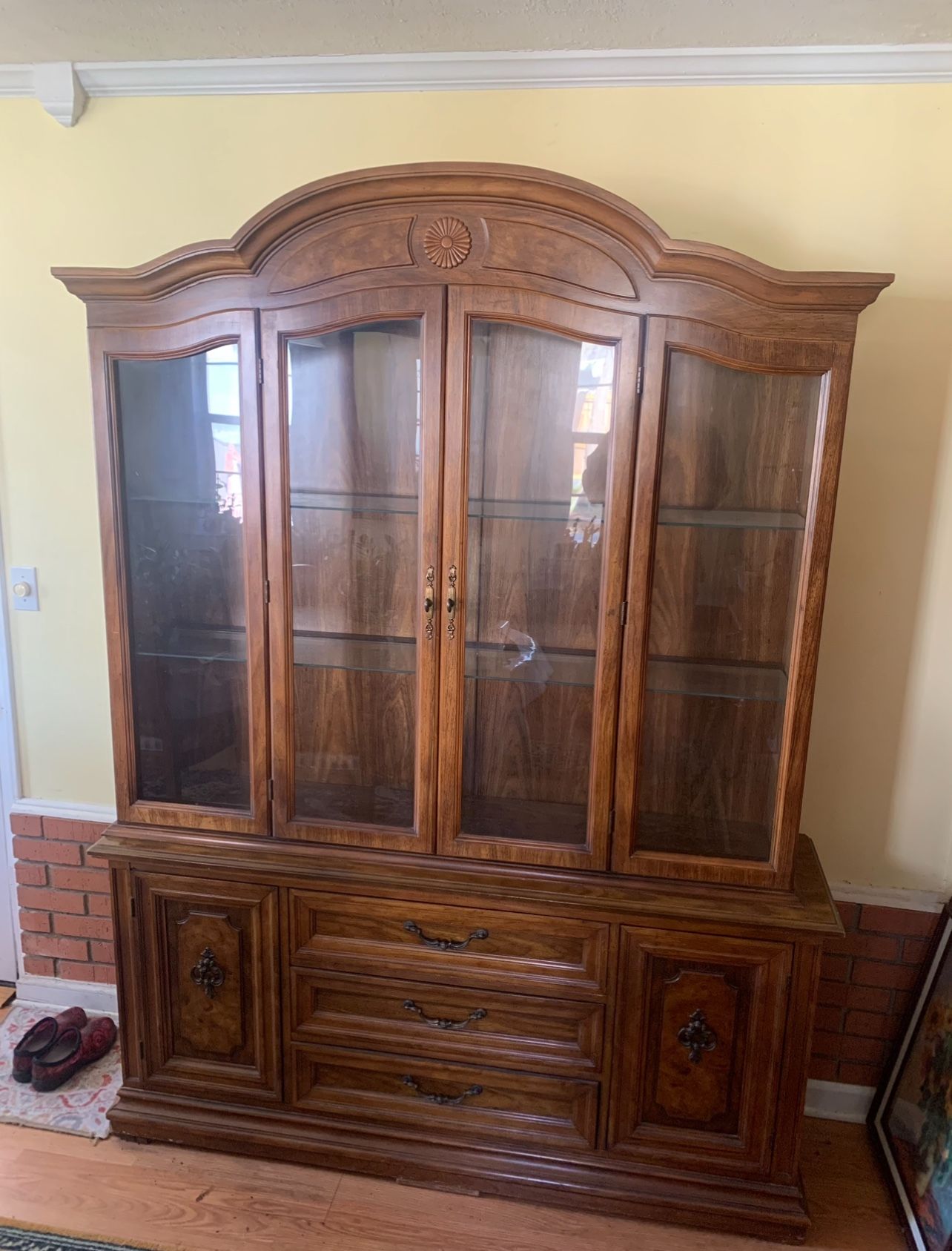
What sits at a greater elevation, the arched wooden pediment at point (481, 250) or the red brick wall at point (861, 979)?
the arched wooden pediment at point (481, 250)

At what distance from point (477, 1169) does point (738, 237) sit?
2.14 m

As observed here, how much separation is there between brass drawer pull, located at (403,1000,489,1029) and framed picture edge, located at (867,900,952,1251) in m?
1.00

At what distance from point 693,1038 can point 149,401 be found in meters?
1.77

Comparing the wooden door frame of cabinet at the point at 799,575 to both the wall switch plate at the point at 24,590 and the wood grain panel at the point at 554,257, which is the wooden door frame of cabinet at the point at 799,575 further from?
the wall switch plate at the point at 24,590

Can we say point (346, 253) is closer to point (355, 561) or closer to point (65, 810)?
point (355, 561)

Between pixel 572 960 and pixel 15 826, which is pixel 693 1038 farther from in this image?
pixel 15 826

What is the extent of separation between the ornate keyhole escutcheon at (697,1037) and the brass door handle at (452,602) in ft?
3.09

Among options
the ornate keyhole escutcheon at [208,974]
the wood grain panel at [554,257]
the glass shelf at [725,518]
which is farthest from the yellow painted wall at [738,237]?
the ornate keyhole escutcheon at [208,974]

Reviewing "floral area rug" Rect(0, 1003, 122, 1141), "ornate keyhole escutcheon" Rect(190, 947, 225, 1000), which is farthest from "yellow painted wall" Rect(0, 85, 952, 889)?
"floral area rug" Rect(0, 1003, 122, 1141)

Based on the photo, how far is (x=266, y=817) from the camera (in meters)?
1.92

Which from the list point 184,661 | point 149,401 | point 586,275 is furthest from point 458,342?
point 184,661

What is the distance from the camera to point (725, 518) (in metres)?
1.75

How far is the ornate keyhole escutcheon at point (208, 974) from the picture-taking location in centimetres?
199

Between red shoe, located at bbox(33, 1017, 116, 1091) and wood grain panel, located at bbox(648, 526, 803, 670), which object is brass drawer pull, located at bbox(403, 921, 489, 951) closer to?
wood grain panel, located at bbox(648, 526, 803, 670)
